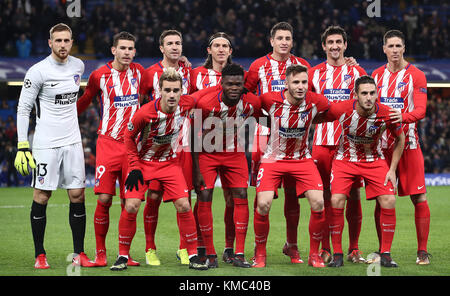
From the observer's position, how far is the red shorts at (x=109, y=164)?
7.15 m

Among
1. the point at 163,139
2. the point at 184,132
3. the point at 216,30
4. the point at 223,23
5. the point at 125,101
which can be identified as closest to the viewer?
the point at 163,139

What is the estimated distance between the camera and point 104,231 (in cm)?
721

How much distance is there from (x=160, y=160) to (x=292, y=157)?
1295 mm

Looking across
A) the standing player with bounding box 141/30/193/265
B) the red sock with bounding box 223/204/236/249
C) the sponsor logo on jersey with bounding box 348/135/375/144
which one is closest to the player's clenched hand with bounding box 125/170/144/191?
the standing player with bounding box 141/30/193/265

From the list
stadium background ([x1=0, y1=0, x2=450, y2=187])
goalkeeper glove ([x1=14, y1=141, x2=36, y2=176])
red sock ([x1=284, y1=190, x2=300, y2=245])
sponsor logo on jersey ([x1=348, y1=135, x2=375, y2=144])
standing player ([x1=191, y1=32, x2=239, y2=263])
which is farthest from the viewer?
stadium background ([x1=0, y1=0, x2=450, y2=187])

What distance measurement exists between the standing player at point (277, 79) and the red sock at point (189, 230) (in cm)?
118

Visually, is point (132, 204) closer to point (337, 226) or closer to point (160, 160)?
point (160, 160)

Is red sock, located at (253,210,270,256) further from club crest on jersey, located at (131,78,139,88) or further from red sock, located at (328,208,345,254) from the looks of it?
club crest on jersey, located at (131,78,139,88)

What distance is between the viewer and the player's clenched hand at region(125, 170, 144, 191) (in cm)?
669

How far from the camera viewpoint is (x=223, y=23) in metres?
22.0

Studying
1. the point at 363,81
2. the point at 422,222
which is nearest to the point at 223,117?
the point at 363,81

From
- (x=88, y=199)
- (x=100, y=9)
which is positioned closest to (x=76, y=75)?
(x=88, y=199)

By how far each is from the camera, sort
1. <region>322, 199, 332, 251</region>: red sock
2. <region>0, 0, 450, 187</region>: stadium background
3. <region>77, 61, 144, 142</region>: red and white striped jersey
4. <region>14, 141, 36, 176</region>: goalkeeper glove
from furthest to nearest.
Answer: <region>0, 0, 450, 187</region>: stadium background < <region>322, 199, 332, 251</region>: red sock < <region>77, 61, 144, 142</region>: red and white striped jersey < <region>14, 141, 36, 176</region>: goalkeeper glove

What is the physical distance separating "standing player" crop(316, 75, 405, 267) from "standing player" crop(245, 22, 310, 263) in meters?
0.58
